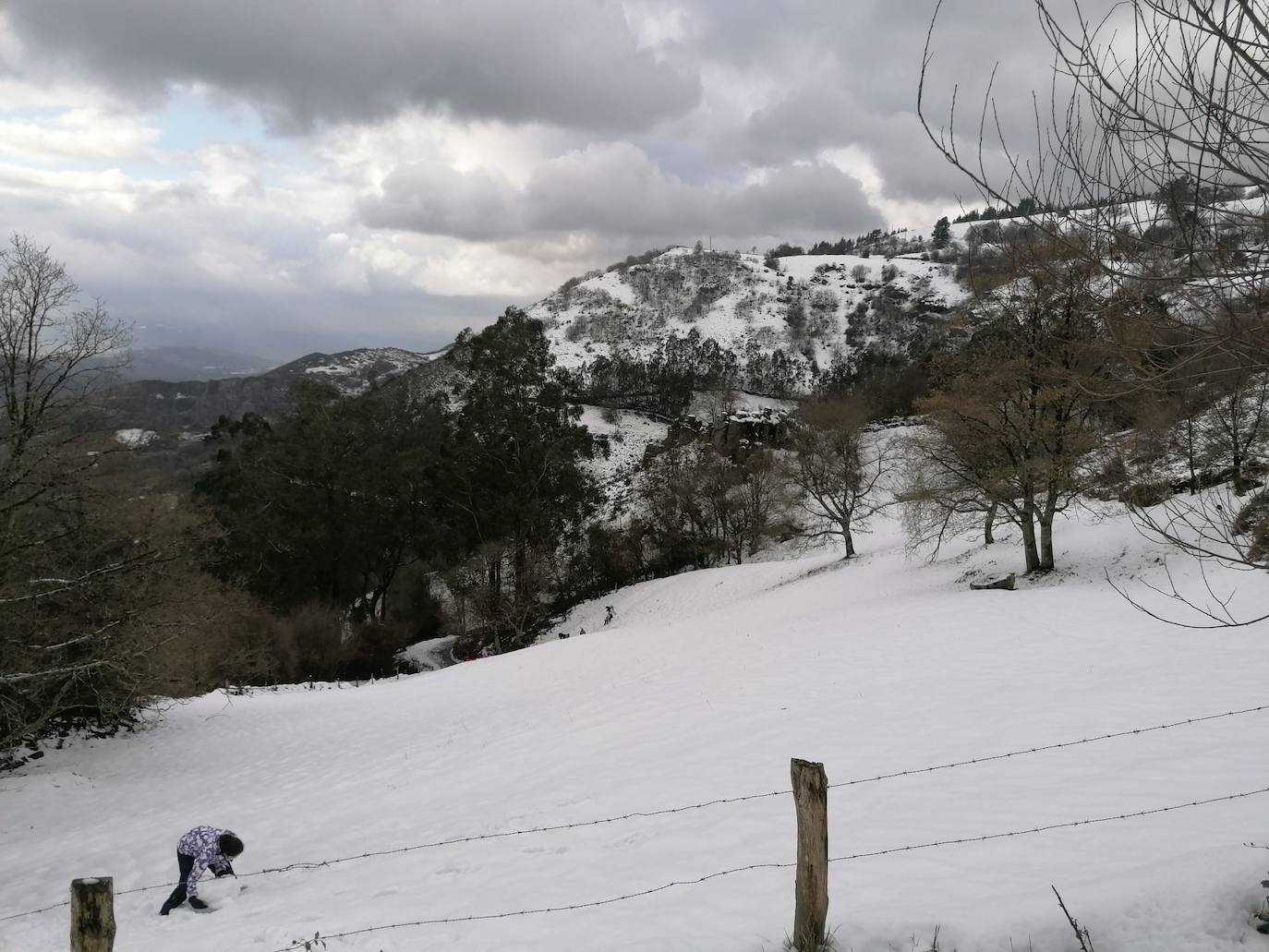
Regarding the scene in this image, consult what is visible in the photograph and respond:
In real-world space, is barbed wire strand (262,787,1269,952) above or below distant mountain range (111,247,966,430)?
below

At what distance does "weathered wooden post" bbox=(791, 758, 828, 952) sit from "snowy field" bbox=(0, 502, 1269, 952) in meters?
0.32

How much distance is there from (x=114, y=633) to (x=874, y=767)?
12.5m

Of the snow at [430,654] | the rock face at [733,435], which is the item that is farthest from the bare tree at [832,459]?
the snow at [430,654]

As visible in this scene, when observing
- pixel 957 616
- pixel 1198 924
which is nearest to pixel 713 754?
pixel 1198 924

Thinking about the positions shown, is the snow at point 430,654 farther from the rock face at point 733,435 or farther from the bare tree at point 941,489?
the bare tree at point 941,489

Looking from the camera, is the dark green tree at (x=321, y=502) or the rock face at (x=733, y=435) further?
the rock face at (x=733, y=435)

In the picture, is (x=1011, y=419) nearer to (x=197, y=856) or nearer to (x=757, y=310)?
(x=197, y=856)

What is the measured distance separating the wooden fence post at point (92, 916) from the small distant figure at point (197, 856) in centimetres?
343

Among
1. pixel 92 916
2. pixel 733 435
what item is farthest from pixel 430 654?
pixel 92 916

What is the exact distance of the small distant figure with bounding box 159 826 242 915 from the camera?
6.65 meters

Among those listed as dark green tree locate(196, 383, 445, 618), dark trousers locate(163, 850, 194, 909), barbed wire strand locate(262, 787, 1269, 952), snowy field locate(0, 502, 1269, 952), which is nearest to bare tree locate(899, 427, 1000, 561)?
snowy field locate(0, 502, 1269, 952)

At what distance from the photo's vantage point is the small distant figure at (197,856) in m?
6.65

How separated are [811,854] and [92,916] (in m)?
3.96

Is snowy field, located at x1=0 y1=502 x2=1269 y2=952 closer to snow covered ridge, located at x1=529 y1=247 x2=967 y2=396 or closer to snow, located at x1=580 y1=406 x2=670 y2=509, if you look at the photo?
snow, located at x1=580 y1=406 x2=670 y2=509
